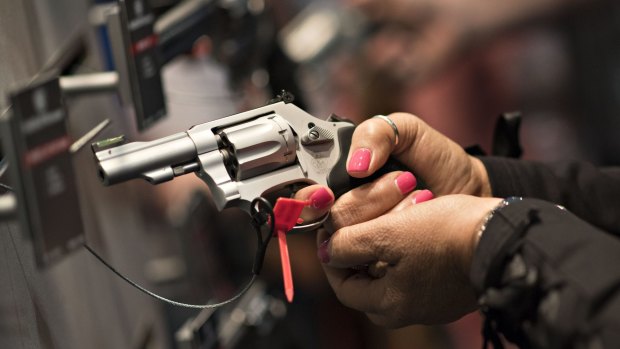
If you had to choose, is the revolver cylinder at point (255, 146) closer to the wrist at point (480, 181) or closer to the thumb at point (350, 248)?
the thumb at point (350, 248)

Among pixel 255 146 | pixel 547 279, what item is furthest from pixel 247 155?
pixel 547 279

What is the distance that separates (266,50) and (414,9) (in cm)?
73

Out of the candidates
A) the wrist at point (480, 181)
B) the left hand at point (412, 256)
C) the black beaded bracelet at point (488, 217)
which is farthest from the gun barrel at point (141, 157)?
the wrist at point (480, 181)

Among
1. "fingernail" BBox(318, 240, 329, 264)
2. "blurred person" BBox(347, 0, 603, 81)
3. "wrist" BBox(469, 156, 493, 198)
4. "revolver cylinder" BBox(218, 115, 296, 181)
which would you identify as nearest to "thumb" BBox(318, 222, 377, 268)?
"fingernail" BBox(318, 240, 329, 264)

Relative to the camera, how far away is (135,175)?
2.78 feet

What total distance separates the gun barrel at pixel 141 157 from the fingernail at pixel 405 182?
0.27 m

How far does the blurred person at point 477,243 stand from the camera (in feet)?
2.39

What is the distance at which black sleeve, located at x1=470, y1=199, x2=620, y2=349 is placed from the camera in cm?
70

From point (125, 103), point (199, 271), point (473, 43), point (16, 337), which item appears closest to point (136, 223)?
point (199, 271)

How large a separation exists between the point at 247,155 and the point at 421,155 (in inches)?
12.2

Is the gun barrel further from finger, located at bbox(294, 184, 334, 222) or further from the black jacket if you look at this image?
the black jacket

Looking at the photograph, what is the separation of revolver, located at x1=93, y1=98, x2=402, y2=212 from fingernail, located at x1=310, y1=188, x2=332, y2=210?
0.02 m

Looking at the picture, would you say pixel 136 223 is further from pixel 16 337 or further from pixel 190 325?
pixel 16 337

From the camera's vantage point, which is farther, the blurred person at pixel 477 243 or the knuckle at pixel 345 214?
the knuckle at pixel 345 214
